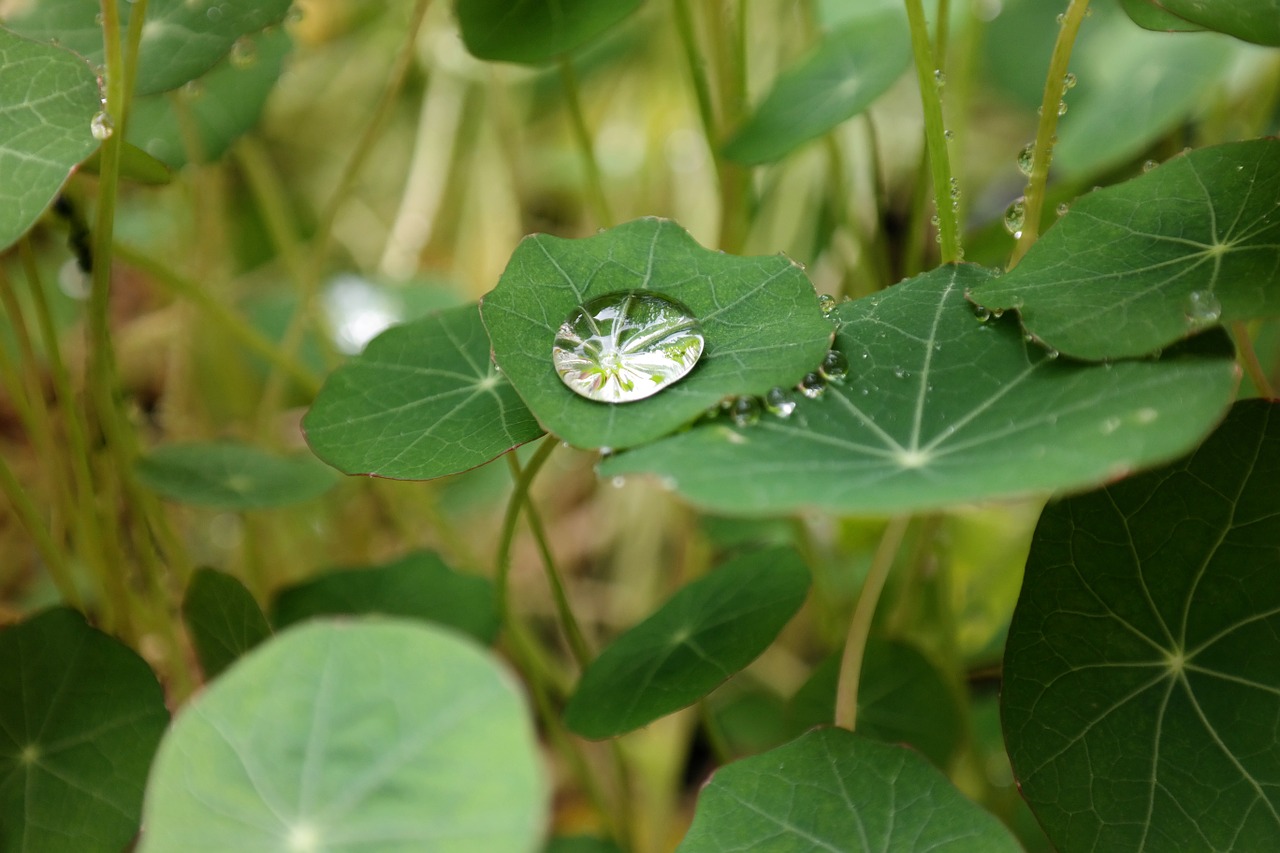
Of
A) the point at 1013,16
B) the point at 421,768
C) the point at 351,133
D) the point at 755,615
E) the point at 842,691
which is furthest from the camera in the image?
the point at 351,133

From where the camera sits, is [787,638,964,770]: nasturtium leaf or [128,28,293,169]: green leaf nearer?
[787,638,964,770]: nasturtium leaf

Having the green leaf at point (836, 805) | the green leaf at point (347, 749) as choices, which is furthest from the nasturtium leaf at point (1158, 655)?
the green leaf at point (347, 749)

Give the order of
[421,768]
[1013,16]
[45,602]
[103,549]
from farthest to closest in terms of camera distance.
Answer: [1013,16], [45,602], [103,549], [421,768]

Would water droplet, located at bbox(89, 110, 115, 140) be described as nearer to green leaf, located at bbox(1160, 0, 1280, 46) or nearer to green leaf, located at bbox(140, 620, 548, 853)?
green leaf, located at bbox(140, 620, 548, 853)

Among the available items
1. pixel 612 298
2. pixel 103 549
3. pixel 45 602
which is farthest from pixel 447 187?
pixel 612 298

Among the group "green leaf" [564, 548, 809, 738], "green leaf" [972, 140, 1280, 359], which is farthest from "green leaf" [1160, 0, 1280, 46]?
"green leaf" [564, 548, 809, 738]

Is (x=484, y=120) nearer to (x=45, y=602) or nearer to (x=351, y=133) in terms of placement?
(x=351, y=133)
